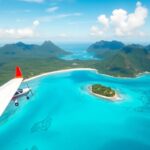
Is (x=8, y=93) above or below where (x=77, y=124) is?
above

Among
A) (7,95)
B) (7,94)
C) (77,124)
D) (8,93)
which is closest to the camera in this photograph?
(7,95)

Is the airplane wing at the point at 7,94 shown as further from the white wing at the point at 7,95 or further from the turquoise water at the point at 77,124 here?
the turquoise water at the point at 77,124

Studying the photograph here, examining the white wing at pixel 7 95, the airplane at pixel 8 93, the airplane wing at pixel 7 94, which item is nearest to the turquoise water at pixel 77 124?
the airplane at pixel 8 93

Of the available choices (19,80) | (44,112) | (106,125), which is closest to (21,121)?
(44,112)

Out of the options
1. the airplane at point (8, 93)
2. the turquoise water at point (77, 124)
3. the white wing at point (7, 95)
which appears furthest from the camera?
the turquoise water at point (77, 124)

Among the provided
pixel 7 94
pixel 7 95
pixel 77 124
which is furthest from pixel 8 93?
pixel 77 124

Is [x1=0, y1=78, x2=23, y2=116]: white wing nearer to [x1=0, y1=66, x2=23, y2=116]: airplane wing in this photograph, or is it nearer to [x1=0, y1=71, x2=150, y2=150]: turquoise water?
[x1=0, y1=66, x2=23, y2=116]: airplane wing

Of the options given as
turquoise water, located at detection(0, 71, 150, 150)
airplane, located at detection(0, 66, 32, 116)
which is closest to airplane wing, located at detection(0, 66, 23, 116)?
airplane, located at detection(0, 66, 32, 116)

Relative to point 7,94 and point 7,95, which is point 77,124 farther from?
point 7,95
